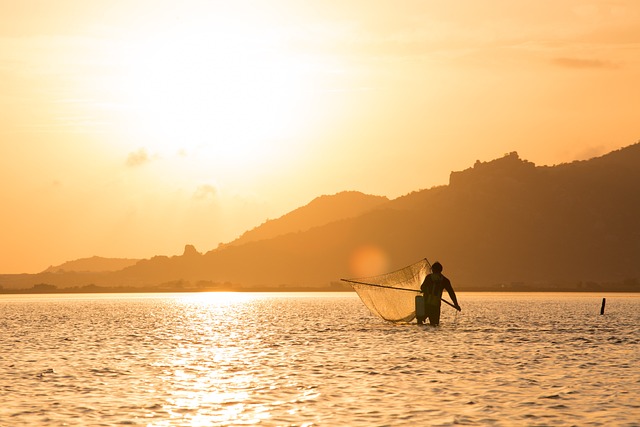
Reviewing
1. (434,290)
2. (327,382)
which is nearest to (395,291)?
(434,290)

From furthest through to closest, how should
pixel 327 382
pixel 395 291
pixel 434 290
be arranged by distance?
1. pixel 395 291
2. pixel 434 290
3. pixel 327 382

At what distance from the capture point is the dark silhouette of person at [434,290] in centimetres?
6519

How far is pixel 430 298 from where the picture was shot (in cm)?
6856

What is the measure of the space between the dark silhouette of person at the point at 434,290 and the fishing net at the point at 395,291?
787 millimetres

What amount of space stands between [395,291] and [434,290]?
130 inches

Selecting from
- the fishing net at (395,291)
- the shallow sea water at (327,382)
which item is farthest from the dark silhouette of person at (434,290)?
the shallow sea water at (327,382)

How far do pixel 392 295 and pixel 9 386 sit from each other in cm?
3815

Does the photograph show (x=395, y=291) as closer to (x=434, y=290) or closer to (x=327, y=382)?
(x=434, y=290)

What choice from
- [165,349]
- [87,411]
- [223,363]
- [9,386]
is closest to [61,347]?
[165,349]

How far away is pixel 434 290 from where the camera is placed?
220 ft

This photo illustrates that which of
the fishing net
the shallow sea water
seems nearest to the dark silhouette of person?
the fishing net

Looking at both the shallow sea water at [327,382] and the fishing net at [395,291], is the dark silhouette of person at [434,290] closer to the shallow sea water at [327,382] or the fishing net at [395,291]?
the fishing net at [395,291]

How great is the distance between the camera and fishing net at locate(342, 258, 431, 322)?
67.2m

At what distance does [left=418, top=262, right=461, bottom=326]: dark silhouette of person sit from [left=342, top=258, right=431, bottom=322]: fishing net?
0.79 metres
